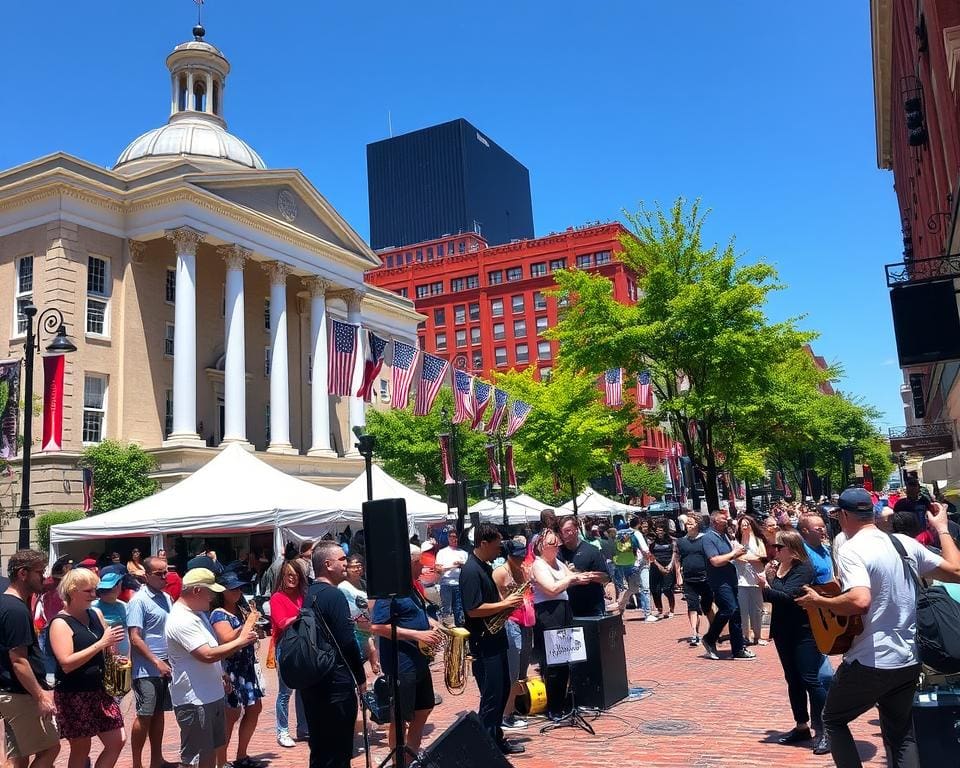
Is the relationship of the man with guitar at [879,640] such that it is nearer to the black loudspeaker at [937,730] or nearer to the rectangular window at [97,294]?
the black loudspeaker at [937,730]

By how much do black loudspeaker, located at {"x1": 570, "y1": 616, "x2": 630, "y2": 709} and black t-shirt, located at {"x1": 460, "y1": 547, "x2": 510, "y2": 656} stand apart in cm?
181

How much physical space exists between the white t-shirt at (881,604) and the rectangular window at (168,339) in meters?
33.3

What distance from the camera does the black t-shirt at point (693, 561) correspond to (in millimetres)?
12406

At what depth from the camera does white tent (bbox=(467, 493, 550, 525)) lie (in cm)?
3219

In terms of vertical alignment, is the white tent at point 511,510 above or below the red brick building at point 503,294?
below

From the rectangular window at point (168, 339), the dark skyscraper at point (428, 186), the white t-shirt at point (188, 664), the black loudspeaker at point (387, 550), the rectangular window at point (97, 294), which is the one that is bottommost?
the white t-shirt at point (188, 664)

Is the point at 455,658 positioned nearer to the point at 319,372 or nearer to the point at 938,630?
the point at 938,630

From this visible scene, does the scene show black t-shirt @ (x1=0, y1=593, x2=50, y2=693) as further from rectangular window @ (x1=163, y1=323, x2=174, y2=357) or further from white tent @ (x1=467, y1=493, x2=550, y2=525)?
rectangular window @ (x1=163, y1=323, x2=174, y2=357)

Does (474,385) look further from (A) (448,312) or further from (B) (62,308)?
(A) (448,312)

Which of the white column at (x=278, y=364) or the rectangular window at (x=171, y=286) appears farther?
the white column at (x=278, y=364)

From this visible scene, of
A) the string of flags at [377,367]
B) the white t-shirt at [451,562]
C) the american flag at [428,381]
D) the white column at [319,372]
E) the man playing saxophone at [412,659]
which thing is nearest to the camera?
the man playing saxophone at [412,659]

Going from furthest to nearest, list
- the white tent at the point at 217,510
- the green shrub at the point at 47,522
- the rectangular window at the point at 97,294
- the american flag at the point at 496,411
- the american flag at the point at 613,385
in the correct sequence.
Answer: the rectangular window at the point at 97,294 → the american flag at the point at 613,385 → the green shrub at the point at 47,522 → the american flag at the point at 496,411 → the white tent at the point at 217,510

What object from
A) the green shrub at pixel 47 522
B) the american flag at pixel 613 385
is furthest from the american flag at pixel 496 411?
the green shrub at pixel 47 522

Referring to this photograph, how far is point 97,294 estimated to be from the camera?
105 ft
